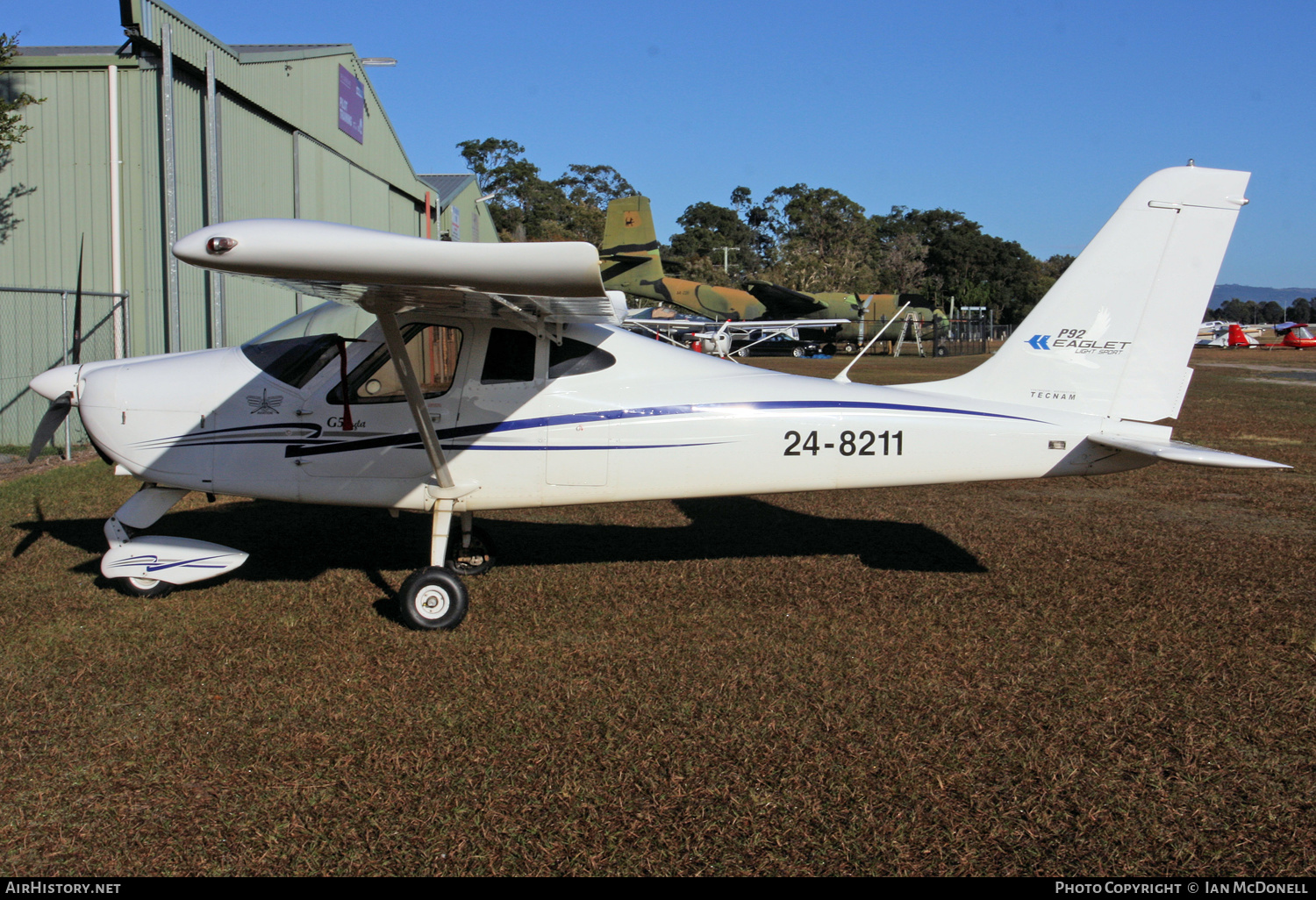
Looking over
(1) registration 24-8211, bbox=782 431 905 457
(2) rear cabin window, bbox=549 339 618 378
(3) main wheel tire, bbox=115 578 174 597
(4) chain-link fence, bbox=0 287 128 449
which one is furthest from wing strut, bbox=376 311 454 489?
(4) chain-link fence, bbox=0 287 128 449

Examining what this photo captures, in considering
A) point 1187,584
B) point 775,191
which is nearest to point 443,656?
point 1187,584

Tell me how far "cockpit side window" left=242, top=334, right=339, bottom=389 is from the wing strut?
26.2 inches

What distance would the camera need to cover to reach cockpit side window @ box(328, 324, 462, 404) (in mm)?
5492

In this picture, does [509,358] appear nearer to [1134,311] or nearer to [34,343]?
[1134,311]

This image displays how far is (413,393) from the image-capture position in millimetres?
5023

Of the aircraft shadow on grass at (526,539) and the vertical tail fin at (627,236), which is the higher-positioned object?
the vertical tail fin at (627,236)

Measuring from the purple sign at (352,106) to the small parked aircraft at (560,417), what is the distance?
53.6ft

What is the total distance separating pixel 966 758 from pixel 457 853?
201 cm

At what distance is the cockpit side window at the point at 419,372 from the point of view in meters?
5.49

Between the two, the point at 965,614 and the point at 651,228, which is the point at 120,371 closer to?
the point at 965,614

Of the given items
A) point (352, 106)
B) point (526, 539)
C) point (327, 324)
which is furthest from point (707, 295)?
point (327, 324)

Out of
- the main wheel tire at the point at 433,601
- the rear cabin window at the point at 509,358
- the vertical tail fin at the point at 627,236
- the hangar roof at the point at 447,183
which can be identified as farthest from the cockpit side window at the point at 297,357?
the vertical tail fin at the point at 627,236

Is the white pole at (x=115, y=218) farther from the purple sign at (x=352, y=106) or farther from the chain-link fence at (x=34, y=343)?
the purple sign at (x=352, y=106)

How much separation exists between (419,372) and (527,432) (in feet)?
2.39
